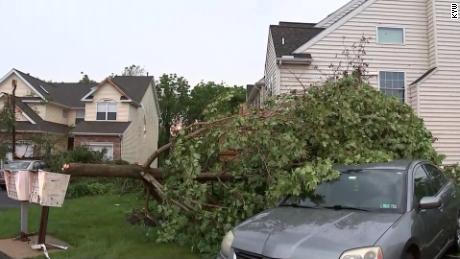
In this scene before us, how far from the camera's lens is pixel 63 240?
29.3 feet

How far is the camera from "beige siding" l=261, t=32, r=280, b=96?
19219 millimetres

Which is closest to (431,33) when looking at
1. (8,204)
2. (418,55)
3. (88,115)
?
(418,55)

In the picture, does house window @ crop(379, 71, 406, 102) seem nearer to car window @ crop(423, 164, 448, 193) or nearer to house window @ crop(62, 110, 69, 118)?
car window @ crop(423, 164, 448, 193)

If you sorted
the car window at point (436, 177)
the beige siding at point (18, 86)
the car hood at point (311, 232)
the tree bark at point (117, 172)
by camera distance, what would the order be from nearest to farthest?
1. the car hood at point (311, 232)
2. the car window at point (436, 177)
3. the tree bark at point (117, 172)
4. the beige siding at point (18, 86)

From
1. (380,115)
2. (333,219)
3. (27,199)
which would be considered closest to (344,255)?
(333,219)

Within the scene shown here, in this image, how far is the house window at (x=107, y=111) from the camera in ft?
117

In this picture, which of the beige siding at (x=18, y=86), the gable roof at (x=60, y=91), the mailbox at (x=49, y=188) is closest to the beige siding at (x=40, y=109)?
the gable roof at (x=60, y=91)

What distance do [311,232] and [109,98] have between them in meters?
32.3

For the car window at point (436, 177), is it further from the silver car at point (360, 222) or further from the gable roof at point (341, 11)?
the gable roof at point (341, 11)

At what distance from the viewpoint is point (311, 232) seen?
15.5 feet

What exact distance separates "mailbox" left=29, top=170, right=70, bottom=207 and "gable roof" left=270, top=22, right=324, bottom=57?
12433 millimetres

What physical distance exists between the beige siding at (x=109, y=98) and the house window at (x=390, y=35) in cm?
2023

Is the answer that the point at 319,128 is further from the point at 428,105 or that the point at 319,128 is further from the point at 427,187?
the point at 428,105

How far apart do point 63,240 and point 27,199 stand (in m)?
0.97
